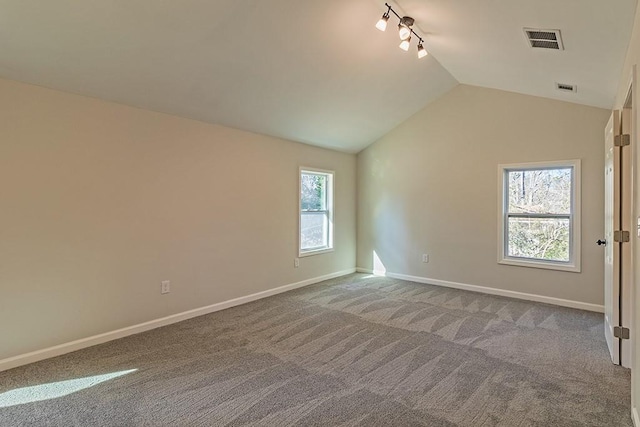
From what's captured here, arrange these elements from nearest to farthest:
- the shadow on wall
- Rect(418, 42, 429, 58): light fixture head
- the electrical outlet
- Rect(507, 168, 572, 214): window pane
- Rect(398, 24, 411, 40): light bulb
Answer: Rect(398, 24, 411, 40): light bulb, Rect(418, 42, 429, 58): light fixture head, the electrical outlet, Rect(507, 168, 572, 214): window pane, the shadow on wall

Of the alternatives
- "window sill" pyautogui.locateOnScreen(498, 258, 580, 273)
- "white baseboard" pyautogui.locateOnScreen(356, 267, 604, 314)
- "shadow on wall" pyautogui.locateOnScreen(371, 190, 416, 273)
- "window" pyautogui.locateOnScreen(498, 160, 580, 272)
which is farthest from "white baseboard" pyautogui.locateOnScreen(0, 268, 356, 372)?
"window" pyautogui.locateOnScreen(498, 160, 580, 272)

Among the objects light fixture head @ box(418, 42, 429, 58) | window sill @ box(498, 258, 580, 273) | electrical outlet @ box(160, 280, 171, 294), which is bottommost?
electrical outlet @ box(160, 280, 171, 294)

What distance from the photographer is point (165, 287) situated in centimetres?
364

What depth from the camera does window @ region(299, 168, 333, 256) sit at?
5371 mm

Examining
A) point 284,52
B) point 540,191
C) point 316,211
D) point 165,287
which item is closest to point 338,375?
point 165,287

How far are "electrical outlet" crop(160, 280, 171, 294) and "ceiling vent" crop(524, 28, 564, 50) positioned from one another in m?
3.97

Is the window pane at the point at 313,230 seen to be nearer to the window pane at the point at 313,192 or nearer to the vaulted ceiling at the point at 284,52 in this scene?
the window pane at the point at 313,192

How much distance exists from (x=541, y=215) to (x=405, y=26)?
3.04m

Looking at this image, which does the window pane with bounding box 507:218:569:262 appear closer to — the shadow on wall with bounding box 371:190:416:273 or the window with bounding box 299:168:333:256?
the shadow on wall with bounding box 371:190:416:273

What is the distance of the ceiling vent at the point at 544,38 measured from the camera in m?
2.62

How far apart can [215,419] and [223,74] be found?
2807mm

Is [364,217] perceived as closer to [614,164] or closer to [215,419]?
[614,164]

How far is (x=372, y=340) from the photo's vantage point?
319 centimetres

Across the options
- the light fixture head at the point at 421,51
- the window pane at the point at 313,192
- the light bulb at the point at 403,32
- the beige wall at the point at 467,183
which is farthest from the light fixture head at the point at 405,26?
→ the window pane at the point at 313,192
